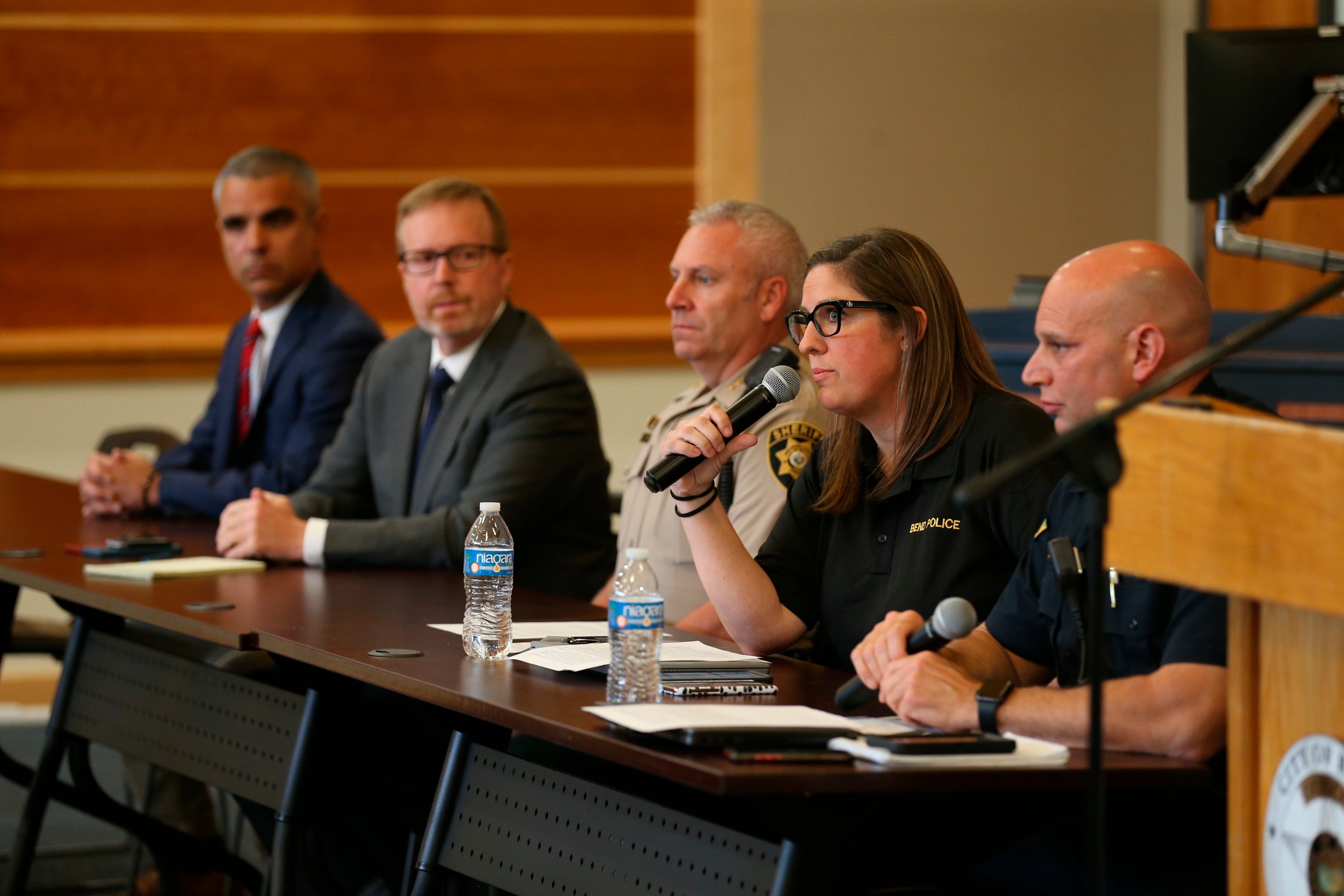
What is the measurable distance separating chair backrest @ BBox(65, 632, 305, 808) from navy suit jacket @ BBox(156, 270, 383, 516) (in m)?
0.72

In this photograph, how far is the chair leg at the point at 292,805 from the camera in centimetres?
218

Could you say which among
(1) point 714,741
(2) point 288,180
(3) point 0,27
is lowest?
(1) point 714,741

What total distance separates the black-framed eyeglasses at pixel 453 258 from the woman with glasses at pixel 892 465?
1.07 m

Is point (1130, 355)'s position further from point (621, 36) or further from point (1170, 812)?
point (621, 36)

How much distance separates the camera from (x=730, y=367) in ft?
8.70

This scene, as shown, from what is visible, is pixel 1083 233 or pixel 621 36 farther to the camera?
pixel 1083 233

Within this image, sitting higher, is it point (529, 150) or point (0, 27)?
point (0, 27)

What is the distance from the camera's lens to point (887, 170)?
5191mm

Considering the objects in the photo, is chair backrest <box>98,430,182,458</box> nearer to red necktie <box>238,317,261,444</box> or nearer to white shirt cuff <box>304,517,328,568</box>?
red necktie <box>238,317,261,444</box>

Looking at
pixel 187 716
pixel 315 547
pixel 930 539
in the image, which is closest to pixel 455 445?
pixel 315 547

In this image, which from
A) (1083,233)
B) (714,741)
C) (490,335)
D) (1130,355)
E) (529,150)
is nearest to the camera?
(714,741)

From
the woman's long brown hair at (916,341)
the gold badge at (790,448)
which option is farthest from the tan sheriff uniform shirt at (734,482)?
the woman's long brown hair at (916,341)

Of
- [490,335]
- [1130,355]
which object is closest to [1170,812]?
[1130,355]

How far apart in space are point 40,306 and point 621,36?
204 centimetres
